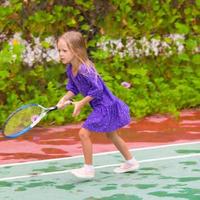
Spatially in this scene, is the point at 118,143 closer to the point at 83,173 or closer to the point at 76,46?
the point at 83,173

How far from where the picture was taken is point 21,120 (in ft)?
21.3

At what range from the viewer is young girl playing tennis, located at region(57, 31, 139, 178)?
627cm

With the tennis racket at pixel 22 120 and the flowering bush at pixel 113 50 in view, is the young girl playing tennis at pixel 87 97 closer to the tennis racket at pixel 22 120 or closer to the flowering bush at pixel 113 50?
the tennis racket at pixel 22 120

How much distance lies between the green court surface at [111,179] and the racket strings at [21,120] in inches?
17.0

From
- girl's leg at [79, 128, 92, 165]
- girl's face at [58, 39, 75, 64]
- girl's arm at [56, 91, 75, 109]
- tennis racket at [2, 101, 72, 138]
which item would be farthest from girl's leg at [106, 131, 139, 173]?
girl's face at [58, 39, 75, 64]

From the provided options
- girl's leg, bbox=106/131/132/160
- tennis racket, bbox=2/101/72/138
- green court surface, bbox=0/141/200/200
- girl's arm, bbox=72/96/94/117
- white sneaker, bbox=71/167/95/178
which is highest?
girl's arm, bbox=72/96/94/117

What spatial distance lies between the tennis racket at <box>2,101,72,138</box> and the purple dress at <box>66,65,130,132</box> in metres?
0.31

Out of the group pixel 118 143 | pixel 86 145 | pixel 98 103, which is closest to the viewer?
pixel 86 145

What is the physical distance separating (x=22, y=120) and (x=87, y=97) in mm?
637

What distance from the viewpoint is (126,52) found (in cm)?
1020

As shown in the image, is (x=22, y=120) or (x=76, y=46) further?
(x=22, y=120)

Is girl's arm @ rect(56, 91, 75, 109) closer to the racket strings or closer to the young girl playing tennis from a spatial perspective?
the young girl playing tennis

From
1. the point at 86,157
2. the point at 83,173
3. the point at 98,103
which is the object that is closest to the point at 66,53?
the point at 98,103

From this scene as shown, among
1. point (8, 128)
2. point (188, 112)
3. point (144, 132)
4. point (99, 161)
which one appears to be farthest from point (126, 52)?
point (8, 128)
